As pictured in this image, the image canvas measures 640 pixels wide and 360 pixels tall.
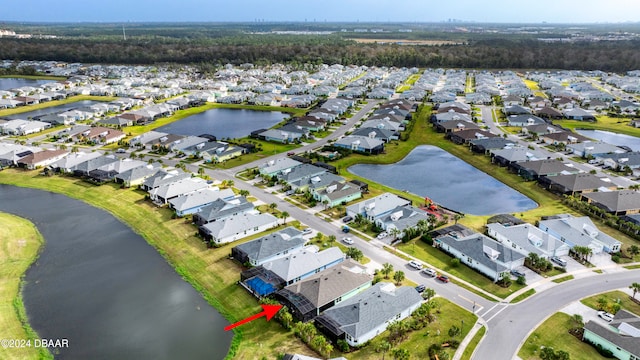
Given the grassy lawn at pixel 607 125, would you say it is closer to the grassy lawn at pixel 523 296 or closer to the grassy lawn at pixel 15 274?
the grassy lawn at pixel 523 296

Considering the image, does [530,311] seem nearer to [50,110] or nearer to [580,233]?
[580,233]

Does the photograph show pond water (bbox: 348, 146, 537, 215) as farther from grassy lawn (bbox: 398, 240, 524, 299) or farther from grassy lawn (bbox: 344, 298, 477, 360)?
grassy lawn (bbox: 344, 298, 477, 360)

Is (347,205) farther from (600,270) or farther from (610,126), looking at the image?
(610,126)

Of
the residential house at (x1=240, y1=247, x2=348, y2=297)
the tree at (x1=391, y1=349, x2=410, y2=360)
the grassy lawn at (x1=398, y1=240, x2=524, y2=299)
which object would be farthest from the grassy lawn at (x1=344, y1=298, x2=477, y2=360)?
the residential house at (x1=240, y1=247, x2=348, y2=297)

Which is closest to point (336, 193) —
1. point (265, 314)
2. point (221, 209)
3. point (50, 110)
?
point (221, 209)

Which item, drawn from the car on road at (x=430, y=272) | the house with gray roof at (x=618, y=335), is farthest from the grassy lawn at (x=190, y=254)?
the house with gray roof at (x=618, y=335)

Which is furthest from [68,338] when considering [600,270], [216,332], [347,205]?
[600,270]

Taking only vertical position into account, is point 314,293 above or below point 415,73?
below
